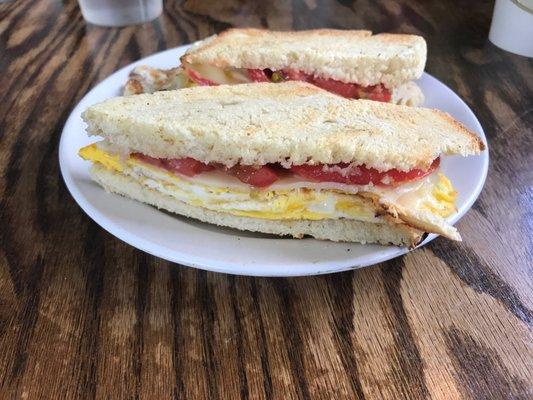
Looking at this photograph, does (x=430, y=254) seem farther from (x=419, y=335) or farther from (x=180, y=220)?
(x=180, y=220)

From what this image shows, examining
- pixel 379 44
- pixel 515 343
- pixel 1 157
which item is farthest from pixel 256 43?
pixel 515 343

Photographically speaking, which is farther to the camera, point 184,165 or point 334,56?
point 334,56

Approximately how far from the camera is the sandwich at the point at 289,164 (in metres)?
1.31

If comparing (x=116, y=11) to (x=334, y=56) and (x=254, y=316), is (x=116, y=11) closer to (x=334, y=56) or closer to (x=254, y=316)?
(x=334, y=56)

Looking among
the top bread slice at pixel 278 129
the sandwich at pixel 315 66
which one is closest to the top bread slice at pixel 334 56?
the sandwich at pixel 315 66

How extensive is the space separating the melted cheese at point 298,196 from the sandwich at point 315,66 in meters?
0.54

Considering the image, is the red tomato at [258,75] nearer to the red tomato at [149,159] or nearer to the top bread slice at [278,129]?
the top bread slice at [278,129]

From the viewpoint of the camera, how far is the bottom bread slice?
1284 millimetres

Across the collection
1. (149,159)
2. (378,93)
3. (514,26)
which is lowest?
(514,26)

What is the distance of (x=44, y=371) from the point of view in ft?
3.78

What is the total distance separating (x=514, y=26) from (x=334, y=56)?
1.15 metres

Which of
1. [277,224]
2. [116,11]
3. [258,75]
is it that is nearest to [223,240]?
[277,224]

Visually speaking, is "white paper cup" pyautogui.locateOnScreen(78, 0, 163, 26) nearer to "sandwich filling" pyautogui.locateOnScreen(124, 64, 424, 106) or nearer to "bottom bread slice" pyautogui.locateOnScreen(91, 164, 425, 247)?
"sandwich filling" pyautogui.locateOnScreen(124, 64, 424, 106)

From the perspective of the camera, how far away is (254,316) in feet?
4.15
